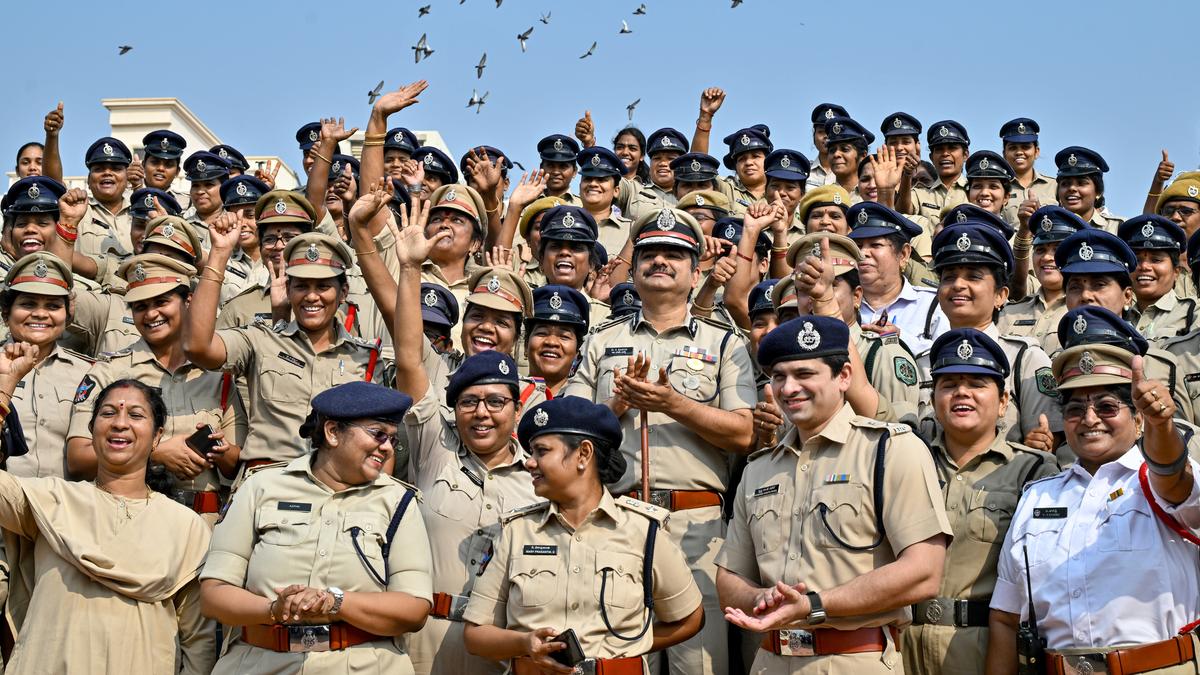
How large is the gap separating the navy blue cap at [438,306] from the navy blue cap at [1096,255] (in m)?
3.61

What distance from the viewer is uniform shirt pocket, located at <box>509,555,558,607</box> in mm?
5672

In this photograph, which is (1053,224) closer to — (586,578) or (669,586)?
(669,586)

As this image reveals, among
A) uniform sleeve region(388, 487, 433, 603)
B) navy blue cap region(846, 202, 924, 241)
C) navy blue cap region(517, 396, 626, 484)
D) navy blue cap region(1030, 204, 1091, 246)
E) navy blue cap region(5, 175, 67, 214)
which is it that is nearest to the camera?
uniform sleeve region(388, 487, 433, 603)

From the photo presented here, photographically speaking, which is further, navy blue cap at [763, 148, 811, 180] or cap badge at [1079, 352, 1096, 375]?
navy blue cap at [763, 148, 811, 180]

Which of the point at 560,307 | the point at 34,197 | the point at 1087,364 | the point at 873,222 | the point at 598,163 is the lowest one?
the point at 1087,364

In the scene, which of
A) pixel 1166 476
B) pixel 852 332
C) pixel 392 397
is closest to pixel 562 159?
pixel 852 332

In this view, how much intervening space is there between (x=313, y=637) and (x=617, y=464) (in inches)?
57.1

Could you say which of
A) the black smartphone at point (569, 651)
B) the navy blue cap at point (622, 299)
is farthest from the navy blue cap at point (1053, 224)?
the black smartphone at point (569, 651)

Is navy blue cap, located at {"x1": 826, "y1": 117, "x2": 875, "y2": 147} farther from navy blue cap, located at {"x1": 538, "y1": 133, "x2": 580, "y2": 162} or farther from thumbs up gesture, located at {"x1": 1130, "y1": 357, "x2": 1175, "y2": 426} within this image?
thumbs up gesture, located at {"x1": 1130, "y1": 357, "x2": 1175, "y2": 426}

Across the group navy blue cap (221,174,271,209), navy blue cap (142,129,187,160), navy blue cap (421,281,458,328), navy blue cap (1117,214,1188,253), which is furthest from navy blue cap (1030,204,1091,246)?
navy blue cap (142,129,187,160)

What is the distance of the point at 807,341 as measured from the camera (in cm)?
569

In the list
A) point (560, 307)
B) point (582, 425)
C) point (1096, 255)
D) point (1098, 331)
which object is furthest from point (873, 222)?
point (582, 425)

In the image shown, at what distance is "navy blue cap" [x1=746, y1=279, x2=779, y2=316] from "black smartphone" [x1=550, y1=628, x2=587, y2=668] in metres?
2.90

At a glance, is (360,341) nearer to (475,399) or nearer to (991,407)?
(475,399)
